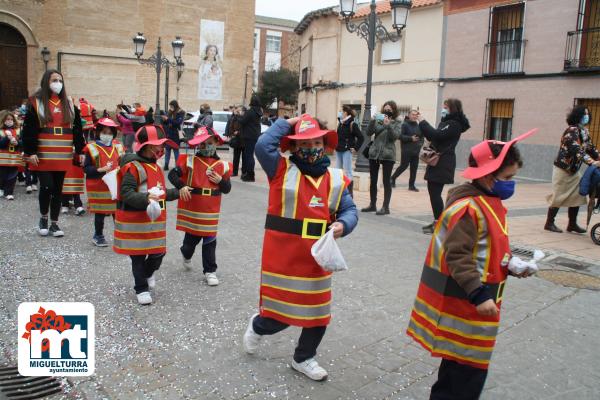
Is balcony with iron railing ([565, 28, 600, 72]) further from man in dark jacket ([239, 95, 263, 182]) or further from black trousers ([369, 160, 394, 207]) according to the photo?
black trousers ([369, 160, 394, 207])

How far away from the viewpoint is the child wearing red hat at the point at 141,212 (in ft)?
15.8

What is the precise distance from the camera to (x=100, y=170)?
715 centimetres

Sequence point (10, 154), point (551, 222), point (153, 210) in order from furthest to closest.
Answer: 1. point (10, 154)
2. point (551, 222)
3. point (153, 210)

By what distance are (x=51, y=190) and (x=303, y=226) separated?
489 cm

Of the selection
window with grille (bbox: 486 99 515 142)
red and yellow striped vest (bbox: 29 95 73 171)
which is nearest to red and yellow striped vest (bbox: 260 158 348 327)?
red and yellow striped vest (bbox: 29 95 73 171)

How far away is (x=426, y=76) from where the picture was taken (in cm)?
2194

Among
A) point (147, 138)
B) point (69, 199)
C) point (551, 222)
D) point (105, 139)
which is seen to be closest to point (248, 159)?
point (69, 199)

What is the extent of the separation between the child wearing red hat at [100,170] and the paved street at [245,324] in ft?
1.23

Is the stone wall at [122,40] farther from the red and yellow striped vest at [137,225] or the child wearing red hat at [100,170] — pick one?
the red and yellow striped vest at [137,225]

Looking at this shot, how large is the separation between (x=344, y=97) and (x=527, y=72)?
10.2 m

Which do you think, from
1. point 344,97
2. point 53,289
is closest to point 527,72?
point 344,97

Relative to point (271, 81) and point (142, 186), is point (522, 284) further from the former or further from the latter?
point (271, 81)

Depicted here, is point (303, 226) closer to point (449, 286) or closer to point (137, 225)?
point (449, 286)

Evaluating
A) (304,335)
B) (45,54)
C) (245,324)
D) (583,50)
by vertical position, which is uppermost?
(45,54)
